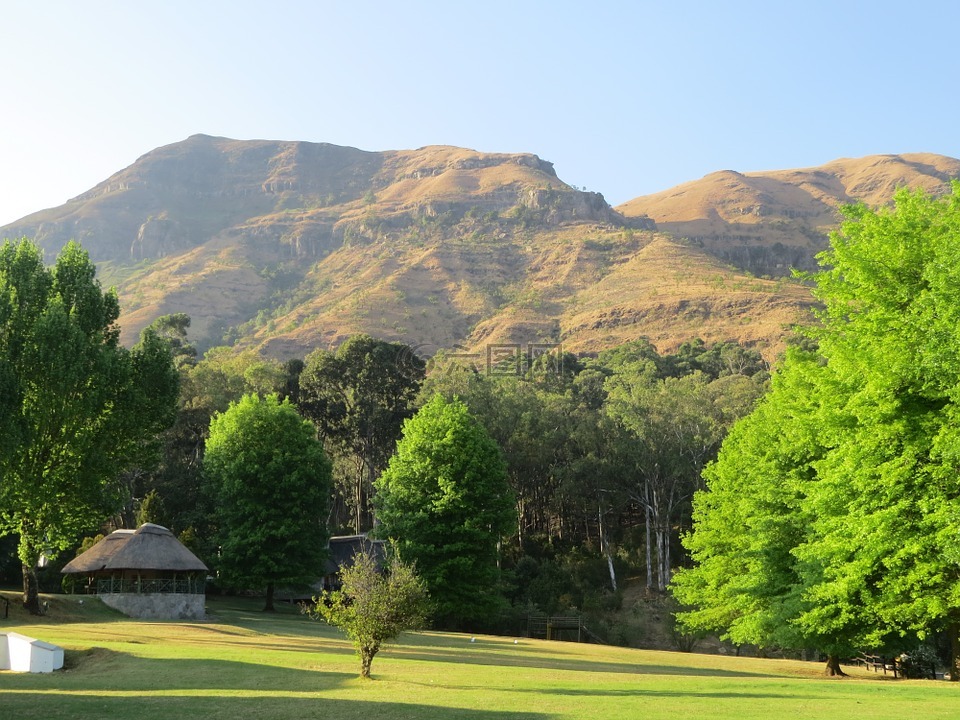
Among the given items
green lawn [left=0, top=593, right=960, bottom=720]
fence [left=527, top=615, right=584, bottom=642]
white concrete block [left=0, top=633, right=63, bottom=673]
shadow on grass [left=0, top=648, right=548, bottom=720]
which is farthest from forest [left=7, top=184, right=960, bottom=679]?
shadow on grass [left=0, top=648, right=548, bottom=720]

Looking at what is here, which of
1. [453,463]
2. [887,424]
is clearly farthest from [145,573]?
[887,424]

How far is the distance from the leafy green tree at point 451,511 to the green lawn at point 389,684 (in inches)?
377

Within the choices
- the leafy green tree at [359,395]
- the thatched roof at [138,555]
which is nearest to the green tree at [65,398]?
the thatched roof at [138,555]

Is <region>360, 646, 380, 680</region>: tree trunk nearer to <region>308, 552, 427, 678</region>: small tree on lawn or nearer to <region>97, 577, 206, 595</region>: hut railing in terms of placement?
<region>308, 552, 427, 678</region>: small tree on lawn

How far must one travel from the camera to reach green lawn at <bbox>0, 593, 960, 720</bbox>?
58.9 ft

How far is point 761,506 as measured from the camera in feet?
113

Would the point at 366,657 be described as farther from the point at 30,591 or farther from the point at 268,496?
the point at 268,496

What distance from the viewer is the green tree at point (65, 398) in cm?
3431

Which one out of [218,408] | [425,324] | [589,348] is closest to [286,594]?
[218,408]

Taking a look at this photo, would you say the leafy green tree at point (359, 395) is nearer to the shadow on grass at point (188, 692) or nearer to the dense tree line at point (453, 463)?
the dense tree line at point (453, 463)

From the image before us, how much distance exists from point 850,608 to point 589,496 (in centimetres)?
4254

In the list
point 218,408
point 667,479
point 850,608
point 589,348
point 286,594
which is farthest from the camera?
point 589,348

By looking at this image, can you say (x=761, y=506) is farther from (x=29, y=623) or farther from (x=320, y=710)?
(x=29, y=623)

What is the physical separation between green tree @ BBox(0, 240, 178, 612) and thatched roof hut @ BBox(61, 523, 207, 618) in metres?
7.06
